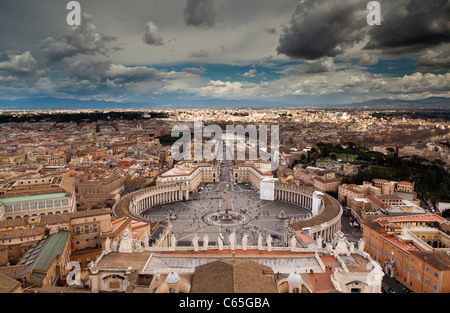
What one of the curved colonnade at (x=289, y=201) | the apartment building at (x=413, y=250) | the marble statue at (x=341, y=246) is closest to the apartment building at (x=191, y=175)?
the curved colonnade at (x=289, y=201)

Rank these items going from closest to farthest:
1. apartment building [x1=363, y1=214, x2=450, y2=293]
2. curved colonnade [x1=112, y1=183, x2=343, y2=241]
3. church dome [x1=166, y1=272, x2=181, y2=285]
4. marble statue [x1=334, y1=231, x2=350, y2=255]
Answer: church dome [x1=166, y1=272, x2=181, y2=285] → marble statue [x1=334, y1=231, x2=350, y2=255] → apartment building [x1=363, y1=214, x2=450, y2=293] → curved colonnade [x1=112, y1=183, x2=343, y2=241]

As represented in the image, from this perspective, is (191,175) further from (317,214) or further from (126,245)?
(126,245)

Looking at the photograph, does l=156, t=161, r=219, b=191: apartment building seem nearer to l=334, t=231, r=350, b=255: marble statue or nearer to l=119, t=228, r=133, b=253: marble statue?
l=119, t=228, r=133, b=253: marble statue

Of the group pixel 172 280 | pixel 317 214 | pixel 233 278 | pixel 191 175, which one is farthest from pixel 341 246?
pixel 191 175

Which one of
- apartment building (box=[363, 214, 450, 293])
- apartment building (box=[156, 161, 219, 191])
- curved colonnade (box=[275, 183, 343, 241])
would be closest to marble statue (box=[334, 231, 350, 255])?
apartment building (box=[363, 214, 450, 293])

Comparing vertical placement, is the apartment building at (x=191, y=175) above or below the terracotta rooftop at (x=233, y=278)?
below

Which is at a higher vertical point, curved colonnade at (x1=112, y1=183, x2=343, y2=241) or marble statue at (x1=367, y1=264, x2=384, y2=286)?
marble statue at (x1=367, y1=264, x2=384, y2=286)

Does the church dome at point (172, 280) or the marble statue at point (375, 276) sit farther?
the marble statue at point (375, 276)

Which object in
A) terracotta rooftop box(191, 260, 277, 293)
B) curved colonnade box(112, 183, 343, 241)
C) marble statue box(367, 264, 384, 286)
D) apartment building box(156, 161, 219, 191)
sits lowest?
curved colonnade box(112, 183, 343, 241)

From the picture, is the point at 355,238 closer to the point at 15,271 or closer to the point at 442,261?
Result: the point at 442,261

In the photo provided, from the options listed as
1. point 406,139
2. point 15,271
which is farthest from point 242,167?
point 406,139

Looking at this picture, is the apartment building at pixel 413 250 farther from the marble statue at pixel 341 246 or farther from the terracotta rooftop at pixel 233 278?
the terracotta rooftop at pixel 233 278
